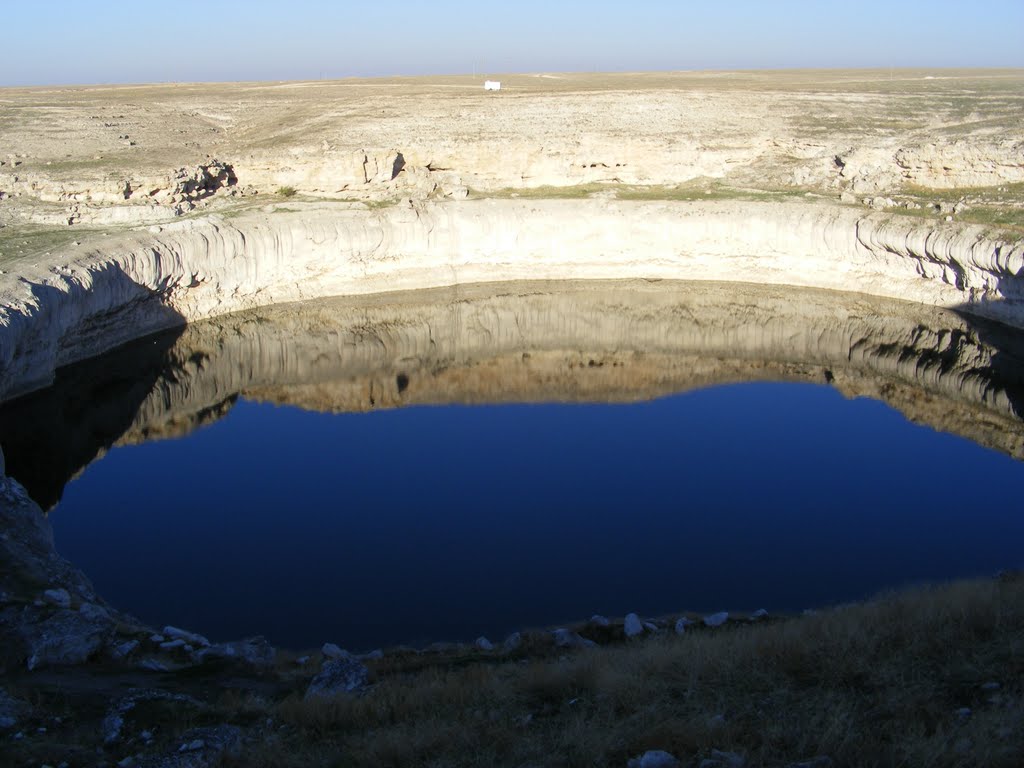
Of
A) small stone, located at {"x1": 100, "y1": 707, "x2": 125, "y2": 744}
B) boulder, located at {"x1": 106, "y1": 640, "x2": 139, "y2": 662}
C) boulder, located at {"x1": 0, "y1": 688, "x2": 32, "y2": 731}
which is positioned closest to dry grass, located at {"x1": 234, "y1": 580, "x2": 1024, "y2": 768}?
small stone, located at {"x1": 100, "y1": 707, "x2": 125, "y2": 744}

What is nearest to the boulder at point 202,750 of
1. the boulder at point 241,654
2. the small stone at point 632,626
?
the boulder at point 241,654

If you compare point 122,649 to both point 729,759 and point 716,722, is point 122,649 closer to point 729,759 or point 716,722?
point 716,722

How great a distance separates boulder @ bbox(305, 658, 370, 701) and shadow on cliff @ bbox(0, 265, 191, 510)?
31.0ft

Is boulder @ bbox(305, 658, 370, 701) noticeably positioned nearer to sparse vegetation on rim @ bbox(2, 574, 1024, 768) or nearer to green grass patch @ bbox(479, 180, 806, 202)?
sparse vegetation on rim @ bbox(2, 574, 1024, 768)

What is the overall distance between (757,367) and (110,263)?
56.3 ft

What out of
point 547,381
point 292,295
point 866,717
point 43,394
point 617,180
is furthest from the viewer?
point 617,180

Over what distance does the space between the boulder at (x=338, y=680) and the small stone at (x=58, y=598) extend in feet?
11.3

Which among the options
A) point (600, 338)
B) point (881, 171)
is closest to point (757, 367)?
point (600, 338)

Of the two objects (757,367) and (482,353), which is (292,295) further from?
(757,367)

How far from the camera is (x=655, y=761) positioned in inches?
276

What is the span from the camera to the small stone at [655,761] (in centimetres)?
698

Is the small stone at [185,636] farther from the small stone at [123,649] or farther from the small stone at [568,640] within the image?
the small stone at [568,640]

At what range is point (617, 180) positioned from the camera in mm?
37844

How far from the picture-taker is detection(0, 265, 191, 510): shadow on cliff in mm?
19125
